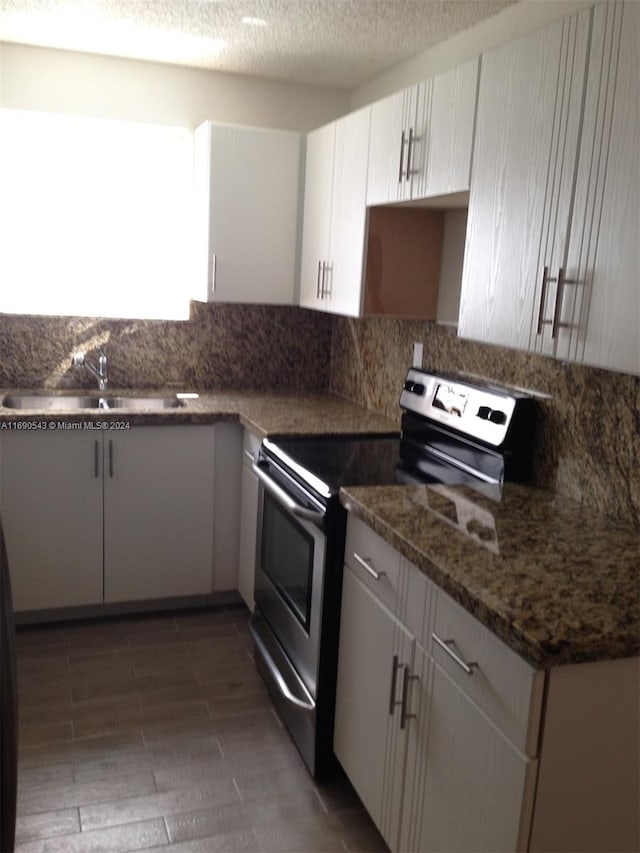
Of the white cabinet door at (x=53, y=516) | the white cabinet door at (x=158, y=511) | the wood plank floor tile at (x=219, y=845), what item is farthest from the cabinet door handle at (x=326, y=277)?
the wood plank floor tile at (x=219, y=845)

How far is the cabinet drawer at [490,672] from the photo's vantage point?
1330 mm

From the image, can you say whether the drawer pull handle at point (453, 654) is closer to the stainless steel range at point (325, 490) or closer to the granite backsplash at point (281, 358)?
the stainless steel range at point (325, 490)

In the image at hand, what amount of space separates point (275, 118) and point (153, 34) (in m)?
0.78

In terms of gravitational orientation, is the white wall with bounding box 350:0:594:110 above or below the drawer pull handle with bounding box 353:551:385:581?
above

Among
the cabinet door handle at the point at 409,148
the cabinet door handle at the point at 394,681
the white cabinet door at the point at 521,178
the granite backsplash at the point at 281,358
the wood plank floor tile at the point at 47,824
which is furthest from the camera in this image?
the cabinet door handle at the point at 409,148

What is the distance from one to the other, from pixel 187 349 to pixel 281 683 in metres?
1.78

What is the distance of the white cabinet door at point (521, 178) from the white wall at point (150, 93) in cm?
183

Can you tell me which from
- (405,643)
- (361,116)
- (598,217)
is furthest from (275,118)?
(405,643)

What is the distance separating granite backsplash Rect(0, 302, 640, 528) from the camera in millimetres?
2275

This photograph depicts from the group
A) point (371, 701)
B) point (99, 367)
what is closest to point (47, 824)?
point (371, 701)

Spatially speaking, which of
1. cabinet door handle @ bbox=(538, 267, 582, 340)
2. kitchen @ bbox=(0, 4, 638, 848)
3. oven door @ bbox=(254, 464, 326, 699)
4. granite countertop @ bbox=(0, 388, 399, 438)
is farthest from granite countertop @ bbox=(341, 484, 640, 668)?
granite countertop @ bbox=(0, 388, 399, 438)

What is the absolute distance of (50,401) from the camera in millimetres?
3408

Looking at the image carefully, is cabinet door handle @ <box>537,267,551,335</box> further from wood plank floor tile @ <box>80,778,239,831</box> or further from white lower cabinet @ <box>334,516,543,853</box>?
wood plank floor tile @ <box>80,778,239,831</box>

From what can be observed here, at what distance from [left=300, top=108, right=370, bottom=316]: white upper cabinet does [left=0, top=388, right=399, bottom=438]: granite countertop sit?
0.44 metres
